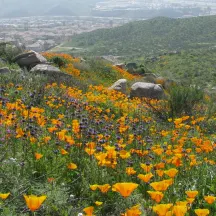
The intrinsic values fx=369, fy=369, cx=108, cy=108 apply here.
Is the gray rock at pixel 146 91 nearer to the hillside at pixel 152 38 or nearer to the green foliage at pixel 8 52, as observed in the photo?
the green foliage at pixel 8 52

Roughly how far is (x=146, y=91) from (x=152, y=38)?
75522 millimetres

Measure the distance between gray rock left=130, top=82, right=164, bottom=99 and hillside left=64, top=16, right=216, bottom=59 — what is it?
189 feet

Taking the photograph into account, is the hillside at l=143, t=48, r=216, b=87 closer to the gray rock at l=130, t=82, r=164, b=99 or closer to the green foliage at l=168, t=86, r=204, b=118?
the gray rock at l=130, t=82, r=164, b=99

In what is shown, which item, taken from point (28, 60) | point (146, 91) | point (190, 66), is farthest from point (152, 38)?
point (146, 91)

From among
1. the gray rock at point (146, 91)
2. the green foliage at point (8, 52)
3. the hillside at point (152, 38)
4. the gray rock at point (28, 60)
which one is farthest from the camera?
the hillside at point (152, 38)

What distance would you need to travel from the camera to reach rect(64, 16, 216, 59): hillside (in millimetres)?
78562

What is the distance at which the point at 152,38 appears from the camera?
8769cm

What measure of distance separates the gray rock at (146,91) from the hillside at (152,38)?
5765 cm

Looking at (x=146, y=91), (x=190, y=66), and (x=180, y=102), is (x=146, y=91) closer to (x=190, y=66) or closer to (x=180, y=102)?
(x=180, y=102)

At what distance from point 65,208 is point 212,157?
98.3 inches

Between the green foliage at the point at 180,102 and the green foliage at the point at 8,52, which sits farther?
the green foliage at the point at 8,52

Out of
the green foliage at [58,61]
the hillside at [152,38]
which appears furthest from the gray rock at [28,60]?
the hillside at [152,38]

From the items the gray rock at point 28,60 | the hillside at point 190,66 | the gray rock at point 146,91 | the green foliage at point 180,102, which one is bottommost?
the hillside at point 190,66

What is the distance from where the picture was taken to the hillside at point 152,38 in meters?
78.6
